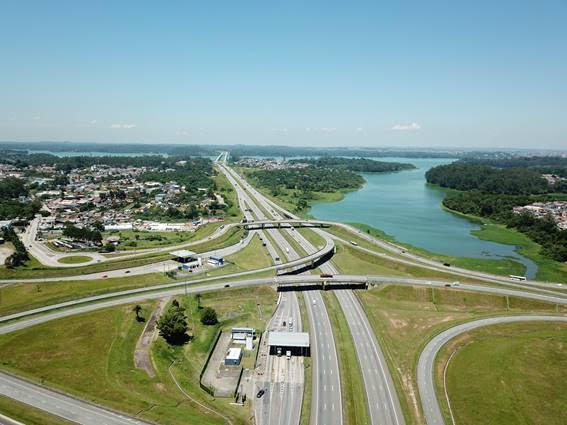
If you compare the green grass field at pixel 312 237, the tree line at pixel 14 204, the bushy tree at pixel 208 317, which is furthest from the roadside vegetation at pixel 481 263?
the tree line at pixel 14 204

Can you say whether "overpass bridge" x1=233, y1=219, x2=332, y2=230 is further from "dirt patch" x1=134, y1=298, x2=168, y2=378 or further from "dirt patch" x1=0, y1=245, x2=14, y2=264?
"dirt patch" x1=134, y1=298, x2=168, y2=378

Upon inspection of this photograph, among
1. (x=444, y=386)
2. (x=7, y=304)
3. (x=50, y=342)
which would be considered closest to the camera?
(x=444, y=386)

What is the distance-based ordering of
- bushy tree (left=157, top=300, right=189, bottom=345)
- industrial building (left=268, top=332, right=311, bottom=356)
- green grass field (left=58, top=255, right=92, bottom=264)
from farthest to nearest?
green grass field (left=58, top=255, right=92, bottom=264)
bushy tree (left=157, top=300, right=189, bottom=345)
industrial building (left=268, top=332, right=311, bottom=356)

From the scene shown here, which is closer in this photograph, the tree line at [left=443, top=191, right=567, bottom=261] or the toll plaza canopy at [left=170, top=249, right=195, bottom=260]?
the toll plaza canopy at [left=170, top=249, right=195, bottom=260]

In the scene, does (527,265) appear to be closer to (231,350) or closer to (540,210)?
(540,210)

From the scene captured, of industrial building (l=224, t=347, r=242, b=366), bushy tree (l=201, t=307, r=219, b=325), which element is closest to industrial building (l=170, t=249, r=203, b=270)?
bushy tree (l=201, t=307, r=219, b=325)

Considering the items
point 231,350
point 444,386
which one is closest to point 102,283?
point 231,350

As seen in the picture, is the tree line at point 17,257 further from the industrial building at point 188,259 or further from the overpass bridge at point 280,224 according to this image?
the overpass bridge at point 280,224
